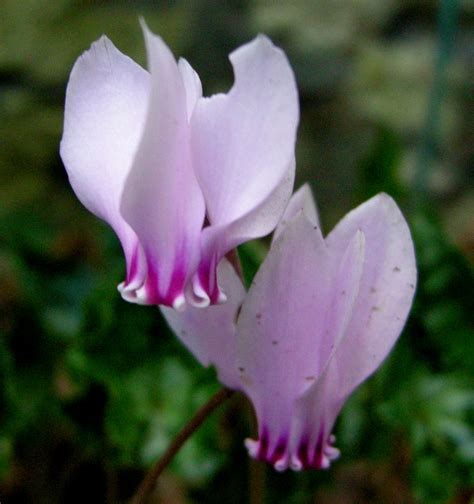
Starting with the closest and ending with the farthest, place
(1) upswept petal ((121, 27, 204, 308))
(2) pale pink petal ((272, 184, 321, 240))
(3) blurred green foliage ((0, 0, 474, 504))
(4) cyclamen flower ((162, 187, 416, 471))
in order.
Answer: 1. (1) upswept petal ((121, 27, 204, 308))
2. (4) cyclamen flower ((162, 187, 416, 471))
3. (2) pale pink petal ((272, 184, 321, 240))
4. (3) blurred green foliage ((0, 0, 474, 504))

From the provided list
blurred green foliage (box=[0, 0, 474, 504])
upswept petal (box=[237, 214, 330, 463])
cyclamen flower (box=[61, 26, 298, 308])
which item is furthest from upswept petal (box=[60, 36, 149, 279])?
blurred green foliage (box=[0, 0, 474, 504])

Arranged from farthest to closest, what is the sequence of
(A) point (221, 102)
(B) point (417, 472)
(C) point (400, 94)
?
(C) point (400, 94) < (B) point (417, 472) < (A) point (221, 102)

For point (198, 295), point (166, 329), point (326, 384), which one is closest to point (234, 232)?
point (198, 295)

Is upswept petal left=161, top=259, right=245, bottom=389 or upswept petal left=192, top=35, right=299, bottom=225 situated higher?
upswept petal left=192, top=35, right=299, bottom=225

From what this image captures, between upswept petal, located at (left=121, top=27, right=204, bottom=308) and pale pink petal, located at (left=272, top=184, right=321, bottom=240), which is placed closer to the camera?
upswept petal, located at (left=121, top=27, right=204, bottom=308)

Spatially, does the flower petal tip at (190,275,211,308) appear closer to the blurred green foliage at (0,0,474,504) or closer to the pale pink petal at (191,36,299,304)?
the pale pink petal at (191,36,299,304)

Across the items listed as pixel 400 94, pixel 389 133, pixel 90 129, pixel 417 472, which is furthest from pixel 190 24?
pixel 90 129

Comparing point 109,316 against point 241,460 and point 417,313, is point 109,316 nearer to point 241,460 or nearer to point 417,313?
point 241,460
